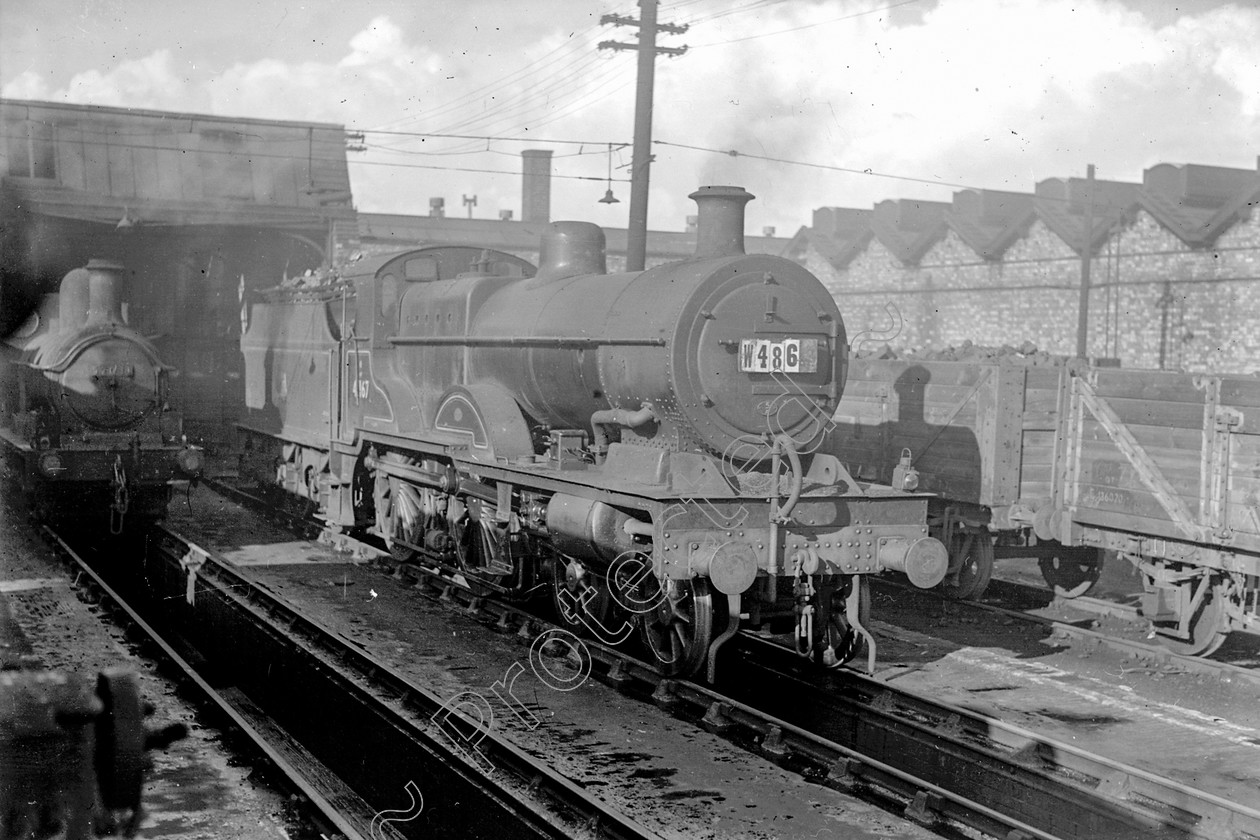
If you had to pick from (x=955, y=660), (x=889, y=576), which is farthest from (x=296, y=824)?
(x=889, y=576)

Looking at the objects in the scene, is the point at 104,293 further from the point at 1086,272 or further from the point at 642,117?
the point at 1086,272

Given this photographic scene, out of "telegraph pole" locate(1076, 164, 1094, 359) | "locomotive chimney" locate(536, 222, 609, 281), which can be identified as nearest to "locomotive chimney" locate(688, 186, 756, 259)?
"locomotive chimney" locate(536, 222, 609, 281)

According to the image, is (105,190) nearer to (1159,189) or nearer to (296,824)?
(296,824)

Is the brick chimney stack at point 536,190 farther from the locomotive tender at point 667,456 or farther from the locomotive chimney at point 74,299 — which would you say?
the locomotive tender at point 667,456

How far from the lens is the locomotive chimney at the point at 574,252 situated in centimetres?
1007

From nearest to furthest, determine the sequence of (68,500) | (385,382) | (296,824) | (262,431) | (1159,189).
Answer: (296,824), (385,382), (68,500), (262,431), (1159,189)

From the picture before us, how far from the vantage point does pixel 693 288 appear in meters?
7.79

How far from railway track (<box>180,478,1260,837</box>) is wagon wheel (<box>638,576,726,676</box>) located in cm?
17

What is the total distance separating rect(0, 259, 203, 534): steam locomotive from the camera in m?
14.0

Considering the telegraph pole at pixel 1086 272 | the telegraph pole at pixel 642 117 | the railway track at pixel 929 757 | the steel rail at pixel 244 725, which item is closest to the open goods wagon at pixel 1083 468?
the railway track at pixel 929 757

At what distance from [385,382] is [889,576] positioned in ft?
18.7

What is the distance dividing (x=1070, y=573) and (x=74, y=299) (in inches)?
477

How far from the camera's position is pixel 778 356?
8.01 m

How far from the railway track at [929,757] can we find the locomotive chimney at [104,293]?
8.99 meters
